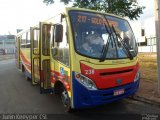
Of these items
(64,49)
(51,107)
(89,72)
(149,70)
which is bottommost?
(51,107)

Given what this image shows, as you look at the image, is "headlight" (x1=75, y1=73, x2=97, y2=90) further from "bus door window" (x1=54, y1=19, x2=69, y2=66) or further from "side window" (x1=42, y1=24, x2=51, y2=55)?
"side window" (x1=42, y1=24, x2=51, y2=55)

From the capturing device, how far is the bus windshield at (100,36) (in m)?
6.08

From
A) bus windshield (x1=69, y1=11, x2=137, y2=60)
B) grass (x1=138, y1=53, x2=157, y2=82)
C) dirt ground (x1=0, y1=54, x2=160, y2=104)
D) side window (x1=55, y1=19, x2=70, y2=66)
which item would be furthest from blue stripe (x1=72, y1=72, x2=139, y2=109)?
grass (x1=138, y1=53, x2=157, y2=82)

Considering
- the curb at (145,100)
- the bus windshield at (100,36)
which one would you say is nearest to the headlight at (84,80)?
the bus windshield at (100,36)

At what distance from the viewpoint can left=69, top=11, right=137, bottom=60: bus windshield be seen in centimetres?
608

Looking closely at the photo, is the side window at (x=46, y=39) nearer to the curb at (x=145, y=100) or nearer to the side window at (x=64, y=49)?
the side window at (x=64, y=49)

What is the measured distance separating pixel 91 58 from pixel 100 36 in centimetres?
78

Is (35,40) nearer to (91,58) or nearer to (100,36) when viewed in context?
(100,36)

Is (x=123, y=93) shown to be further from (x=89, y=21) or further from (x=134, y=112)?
(x=89, y=21)

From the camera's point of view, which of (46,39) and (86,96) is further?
(46,39)

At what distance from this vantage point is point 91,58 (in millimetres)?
5949

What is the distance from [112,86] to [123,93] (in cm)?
52

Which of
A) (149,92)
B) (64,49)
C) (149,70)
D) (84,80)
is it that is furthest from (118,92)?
(149,70)

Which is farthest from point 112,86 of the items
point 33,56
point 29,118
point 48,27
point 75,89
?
point 33,56
